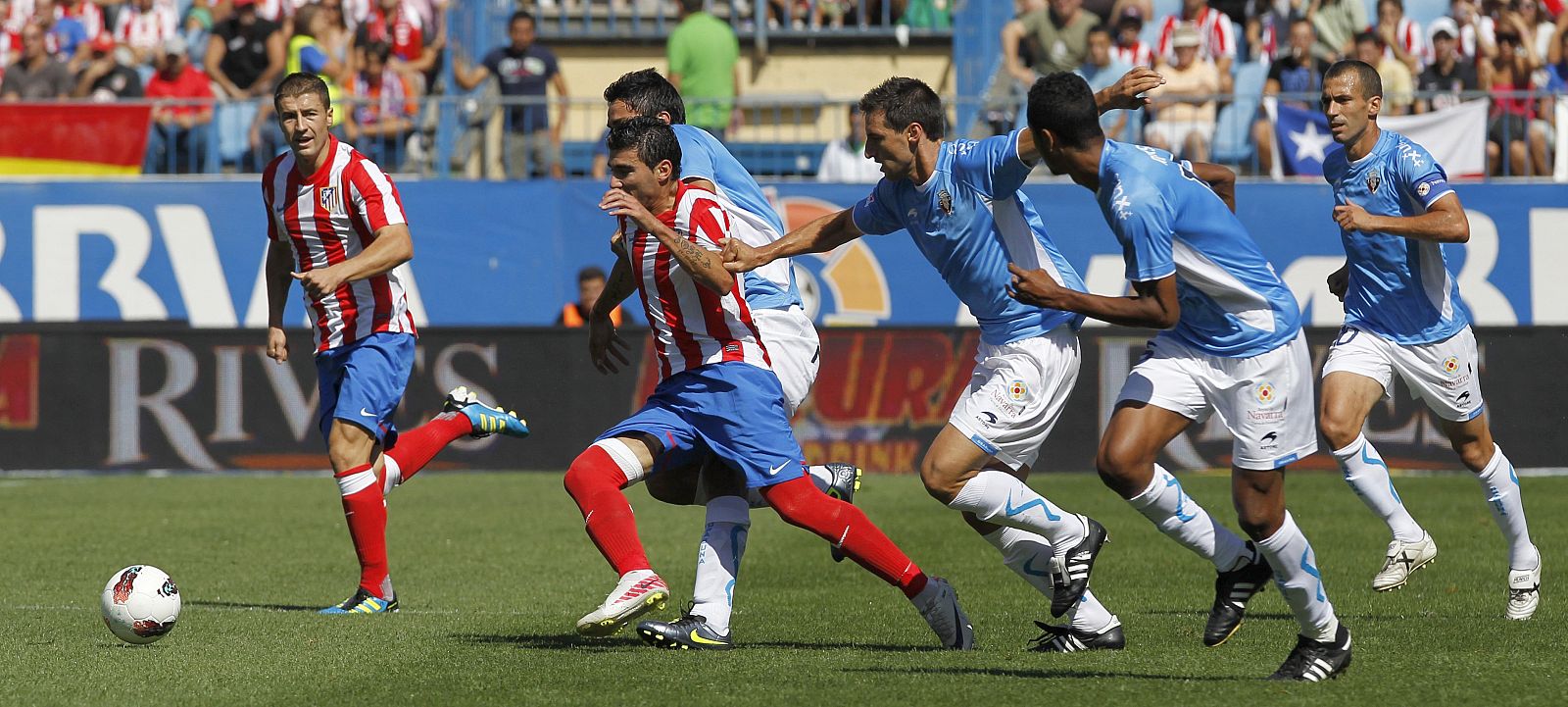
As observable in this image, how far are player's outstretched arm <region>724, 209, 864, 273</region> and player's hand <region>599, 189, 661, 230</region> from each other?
362 mm

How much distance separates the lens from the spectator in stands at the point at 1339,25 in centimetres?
1780

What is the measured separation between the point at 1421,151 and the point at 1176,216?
7.87ft

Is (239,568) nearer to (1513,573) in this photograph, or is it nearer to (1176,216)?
(1176,216)

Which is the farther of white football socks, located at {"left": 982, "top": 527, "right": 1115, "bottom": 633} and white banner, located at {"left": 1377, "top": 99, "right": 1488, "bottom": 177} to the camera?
white banner, located at {"left": 1377, "top": 99, "right": 1488, "bottom": 177}

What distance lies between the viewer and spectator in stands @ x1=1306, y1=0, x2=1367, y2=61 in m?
17.8

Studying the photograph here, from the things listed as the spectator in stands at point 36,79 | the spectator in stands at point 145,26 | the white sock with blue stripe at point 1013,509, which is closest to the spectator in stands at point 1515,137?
the white sock with blue stripe at point 1013,509

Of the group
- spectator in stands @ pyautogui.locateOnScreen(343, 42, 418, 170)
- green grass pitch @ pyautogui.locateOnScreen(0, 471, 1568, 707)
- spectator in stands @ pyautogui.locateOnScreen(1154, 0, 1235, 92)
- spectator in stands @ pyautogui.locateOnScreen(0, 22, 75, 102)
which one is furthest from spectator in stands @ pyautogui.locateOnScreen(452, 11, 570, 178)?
spectator in stands @ pyautogui.locateOnScreen(1154, 0, 1235, 92)

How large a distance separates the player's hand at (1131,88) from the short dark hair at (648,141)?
1.55 meters

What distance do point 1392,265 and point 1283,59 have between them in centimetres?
985

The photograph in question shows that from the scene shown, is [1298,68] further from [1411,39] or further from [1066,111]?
[1066,111]

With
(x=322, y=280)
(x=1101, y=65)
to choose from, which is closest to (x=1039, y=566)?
(x=322, y=280)

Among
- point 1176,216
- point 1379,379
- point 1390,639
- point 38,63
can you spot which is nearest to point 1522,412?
point 1379,379

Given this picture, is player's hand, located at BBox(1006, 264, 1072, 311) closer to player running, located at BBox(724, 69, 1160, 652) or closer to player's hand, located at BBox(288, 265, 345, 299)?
player running, located at BBox(724, 69, 1160, 652)

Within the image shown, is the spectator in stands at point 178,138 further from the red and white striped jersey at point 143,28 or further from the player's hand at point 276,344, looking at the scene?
the player's hand at point 276,344
